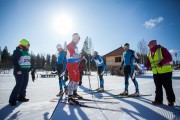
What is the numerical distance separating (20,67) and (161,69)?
435 centimetres

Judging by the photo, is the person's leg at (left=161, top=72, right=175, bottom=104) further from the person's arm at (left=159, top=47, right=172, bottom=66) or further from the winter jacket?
the winter jacket

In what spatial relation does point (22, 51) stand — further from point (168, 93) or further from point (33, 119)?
point (168, 93)

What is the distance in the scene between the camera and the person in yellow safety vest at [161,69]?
12.7 feet

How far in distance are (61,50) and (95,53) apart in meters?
2.17

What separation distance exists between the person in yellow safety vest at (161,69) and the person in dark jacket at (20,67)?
418 centimetres

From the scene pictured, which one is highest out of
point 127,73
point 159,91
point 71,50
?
point 71,50

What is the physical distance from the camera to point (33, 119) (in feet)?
9.71

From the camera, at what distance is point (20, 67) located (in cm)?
450

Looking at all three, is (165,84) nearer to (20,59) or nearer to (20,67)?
(20,67)

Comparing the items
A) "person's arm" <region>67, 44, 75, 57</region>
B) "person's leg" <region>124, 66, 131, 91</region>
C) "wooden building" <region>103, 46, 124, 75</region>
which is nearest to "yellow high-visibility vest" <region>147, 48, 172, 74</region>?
"person's leg" <region>124, 66, 131, 91</region>

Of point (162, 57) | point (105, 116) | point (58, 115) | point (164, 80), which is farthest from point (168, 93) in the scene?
point (58, 115)

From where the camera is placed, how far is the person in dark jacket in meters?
4.31

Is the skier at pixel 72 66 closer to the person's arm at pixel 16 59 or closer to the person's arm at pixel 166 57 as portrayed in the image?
the person's arm at pixel 16 59

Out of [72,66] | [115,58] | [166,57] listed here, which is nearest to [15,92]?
[72,66]
